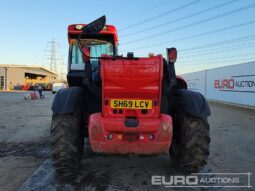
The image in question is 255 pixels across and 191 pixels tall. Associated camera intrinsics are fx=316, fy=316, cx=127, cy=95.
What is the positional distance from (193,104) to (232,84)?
53.1 ft

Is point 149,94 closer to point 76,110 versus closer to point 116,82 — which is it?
point 116,82

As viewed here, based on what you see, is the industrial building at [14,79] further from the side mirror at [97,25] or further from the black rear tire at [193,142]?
the black rear tire at [193,142]

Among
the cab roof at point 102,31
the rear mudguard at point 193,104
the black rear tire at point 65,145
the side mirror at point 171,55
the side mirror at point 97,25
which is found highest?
the cab roof at point 102,31

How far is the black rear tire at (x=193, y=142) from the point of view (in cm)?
469

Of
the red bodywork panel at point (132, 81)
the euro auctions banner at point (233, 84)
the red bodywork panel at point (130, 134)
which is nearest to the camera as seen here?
the red bodywork panel at point (130, 134)

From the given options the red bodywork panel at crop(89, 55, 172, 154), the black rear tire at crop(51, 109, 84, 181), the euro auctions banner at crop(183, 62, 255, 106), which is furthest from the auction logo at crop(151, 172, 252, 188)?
the euro auctions banner at crop(183, 62, 255, 106)

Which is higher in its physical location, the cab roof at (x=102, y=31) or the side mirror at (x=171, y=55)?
the cab roof at (x=102, y=31)

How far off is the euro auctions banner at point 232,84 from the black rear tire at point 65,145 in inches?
565

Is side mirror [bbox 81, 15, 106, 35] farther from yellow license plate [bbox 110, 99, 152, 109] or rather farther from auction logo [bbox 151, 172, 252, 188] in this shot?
auction logo [bbox 151, 172, 252, 188]

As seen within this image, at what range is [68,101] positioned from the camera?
4.79m

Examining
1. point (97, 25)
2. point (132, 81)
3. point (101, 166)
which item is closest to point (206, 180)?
point (101, 166)

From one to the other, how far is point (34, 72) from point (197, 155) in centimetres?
8642

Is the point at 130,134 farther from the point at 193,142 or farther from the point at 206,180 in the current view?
the point at 206,180

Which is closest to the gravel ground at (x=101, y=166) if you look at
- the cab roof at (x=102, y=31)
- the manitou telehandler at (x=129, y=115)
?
the manitou telehandler at (x=129, y=115)
